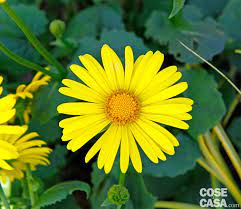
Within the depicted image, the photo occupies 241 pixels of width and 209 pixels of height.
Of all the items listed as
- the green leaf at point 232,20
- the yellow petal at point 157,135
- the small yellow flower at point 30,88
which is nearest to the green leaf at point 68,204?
the small yellow flower at point 30,88

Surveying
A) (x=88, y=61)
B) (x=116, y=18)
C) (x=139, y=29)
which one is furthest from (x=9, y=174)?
(x=139, y=29)

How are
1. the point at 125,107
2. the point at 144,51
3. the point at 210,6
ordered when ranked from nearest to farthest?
the point at 125,107 → the point at 144,51 → the point at 210,6

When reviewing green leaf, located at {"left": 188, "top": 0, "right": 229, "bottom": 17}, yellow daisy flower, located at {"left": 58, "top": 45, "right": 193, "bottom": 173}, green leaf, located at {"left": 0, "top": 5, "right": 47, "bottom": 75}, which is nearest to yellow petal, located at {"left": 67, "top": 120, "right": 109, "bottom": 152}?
yellow daisy flower, located at {"left": 58, "top": 45, "right": 193, "bottom": 173}

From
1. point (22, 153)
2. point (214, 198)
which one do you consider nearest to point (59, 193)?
point (22, 153)

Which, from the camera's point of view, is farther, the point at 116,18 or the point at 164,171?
the point at 116,18

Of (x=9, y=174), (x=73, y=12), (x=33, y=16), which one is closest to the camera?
(x=9, y=174)

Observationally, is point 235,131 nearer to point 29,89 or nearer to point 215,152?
point 215,152

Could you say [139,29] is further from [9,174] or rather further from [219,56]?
[9,174]

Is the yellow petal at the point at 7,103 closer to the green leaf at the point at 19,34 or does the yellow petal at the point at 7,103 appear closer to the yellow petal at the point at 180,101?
the yellow petal at the point at 180,101
